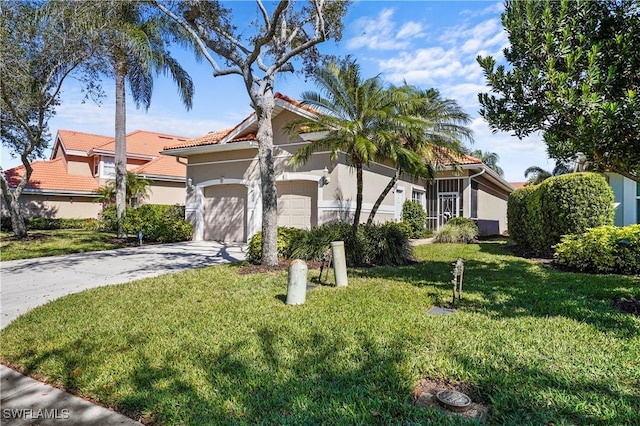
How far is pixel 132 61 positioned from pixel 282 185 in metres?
9.92

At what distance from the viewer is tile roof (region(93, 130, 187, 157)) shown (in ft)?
97.4

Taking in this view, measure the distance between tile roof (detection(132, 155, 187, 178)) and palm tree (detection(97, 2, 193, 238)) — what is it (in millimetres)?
7442

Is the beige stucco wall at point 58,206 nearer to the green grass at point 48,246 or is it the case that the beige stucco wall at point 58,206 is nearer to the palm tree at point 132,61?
the green grass at point 48,246

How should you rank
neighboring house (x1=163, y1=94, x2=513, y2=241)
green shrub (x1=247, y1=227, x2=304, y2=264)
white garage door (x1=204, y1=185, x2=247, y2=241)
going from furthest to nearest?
white garage door (x1=204, y1=185, x2=247, y2=241) < neighboring house (x1=163, y1=94, x2=513, y2=241) < green shrub (x1=247, y1=227, x2=304, y2=264)

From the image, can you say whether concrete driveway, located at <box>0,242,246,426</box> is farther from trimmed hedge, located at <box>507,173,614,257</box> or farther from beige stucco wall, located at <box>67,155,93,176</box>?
beige stucco wall, located at <box>67,155,93,176</box>

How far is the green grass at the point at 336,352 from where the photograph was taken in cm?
314

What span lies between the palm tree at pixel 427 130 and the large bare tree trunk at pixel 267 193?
346 cm

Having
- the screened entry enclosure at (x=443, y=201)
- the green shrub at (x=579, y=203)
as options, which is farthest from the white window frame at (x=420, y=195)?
the green shrub at (x=579, y=203)

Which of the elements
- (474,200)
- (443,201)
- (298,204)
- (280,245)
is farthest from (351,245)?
(474,200)

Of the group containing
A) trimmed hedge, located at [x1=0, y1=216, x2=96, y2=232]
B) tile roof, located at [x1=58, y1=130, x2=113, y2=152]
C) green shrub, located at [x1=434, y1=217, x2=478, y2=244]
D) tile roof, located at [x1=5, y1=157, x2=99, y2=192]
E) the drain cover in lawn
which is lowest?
the drain cover in lawn

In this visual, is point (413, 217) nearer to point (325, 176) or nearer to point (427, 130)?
point (427, 130)

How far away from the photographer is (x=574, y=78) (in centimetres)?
488

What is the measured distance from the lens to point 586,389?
3.30 m

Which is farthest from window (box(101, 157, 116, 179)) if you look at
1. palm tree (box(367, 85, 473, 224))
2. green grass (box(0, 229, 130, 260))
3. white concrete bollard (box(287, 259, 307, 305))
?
white concrete bollard (box(287, 259, 307, 305))
